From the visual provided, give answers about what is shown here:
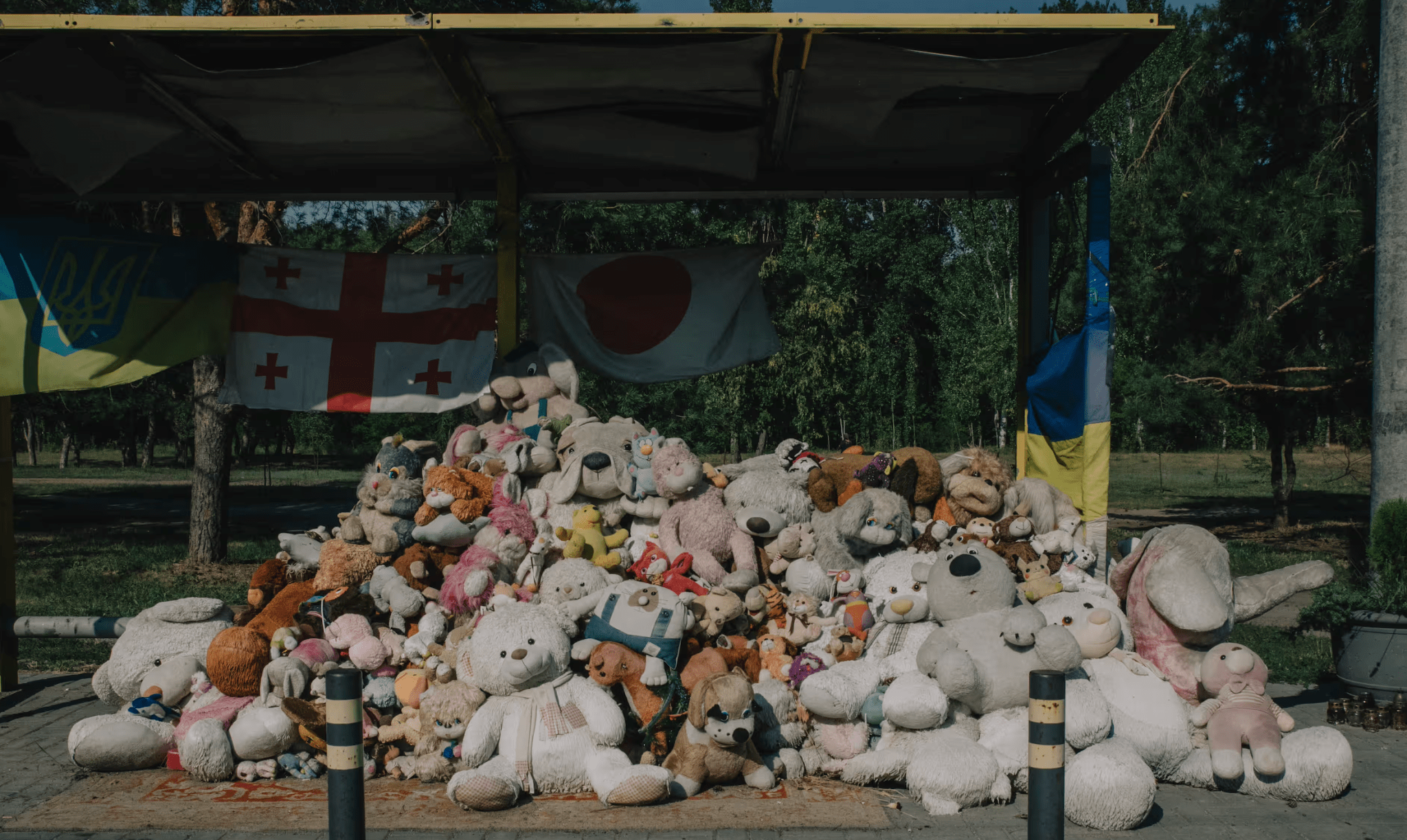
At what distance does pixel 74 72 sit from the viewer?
579 cm

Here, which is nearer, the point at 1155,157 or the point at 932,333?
the point at 1155,157

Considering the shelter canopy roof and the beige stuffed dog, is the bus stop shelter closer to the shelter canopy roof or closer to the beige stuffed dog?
the shelter canopy roof

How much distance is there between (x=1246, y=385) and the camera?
13.5 m

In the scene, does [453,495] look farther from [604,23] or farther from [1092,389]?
[1092,389]

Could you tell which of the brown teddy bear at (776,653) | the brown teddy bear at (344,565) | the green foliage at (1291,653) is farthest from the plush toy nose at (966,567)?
the brown teddy bear at (344,565)

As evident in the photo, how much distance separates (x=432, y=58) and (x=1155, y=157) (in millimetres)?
12410

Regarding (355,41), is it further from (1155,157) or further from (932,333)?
(932,333)

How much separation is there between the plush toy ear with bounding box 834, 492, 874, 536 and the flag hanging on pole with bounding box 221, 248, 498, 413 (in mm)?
2981

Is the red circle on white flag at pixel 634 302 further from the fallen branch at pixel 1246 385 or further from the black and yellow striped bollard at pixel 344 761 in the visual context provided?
the fallen branch at pixel 1246 385

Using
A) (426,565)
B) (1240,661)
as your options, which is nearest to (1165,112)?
(1240,661)

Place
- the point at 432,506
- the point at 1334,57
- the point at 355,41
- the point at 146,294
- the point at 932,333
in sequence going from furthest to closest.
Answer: the point at 932,333
the point at 1334,57
the point at 146,294
the point at 432,506
the point at 355,41

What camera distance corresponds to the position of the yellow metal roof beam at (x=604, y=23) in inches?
206

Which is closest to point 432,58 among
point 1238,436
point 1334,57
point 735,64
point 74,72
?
point 735,64

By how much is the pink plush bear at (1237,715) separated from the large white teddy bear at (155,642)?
5194 millimetres
